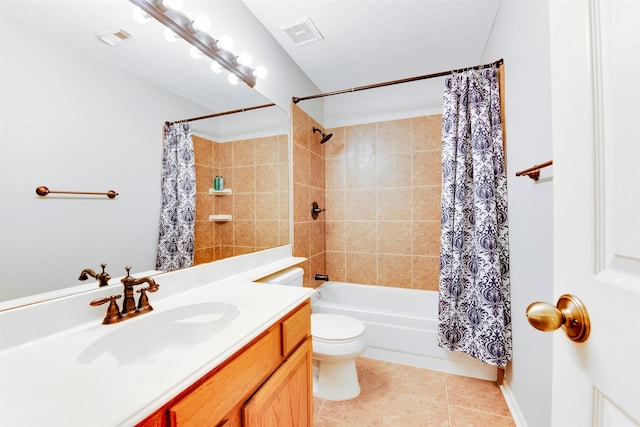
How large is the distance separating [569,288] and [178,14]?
5.18ft

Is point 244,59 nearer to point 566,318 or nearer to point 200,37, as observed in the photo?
point 200,37

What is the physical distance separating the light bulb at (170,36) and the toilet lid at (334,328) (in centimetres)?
171

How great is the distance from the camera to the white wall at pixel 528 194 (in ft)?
3.43

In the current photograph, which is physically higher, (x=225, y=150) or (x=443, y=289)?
(x=225, y=150)

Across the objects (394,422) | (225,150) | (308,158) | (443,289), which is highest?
(308,158)

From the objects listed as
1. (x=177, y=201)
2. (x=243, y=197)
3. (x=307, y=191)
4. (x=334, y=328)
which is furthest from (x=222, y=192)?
(x=334, y=328)

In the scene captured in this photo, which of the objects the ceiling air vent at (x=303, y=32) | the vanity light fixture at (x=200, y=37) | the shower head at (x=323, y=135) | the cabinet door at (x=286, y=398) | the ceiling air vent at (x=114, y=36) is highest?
the ceiling air vent at (x=303, y=32)

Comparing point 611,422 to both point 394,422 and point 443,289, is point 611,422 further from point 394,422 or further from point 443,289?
point 443,289

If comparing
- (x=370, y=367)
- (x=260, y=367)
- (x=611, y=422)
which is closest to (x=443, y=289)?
(x=370, y=367)

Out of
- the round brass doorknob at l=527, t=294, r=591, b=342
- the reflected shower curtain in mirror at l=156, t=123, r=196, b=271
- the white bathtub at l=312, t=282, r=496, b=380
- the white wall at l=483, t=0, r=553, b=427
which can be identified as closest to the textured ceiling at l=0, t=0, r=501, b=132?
the reflected shower curtain in mirror at l=156, t=123, r=196, b=271

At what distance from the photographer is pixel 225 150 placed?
145cm

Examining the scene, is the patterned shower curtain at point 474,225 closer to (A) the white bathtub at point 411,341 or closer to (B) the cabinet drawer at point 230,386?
(A) the white bathtub at point 411,341

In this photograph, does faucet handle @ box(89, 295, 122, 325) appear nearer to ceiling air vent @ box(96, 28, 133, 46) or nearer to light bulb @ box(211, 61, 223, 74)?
ceiling air vent @ box(96, 28, 133, 46)

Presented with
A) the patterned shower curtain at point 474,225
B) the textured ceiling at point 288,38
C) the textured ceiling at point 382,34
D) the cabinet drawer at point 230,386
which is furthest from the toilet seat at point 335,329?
the textured ceiling at point 382,34
